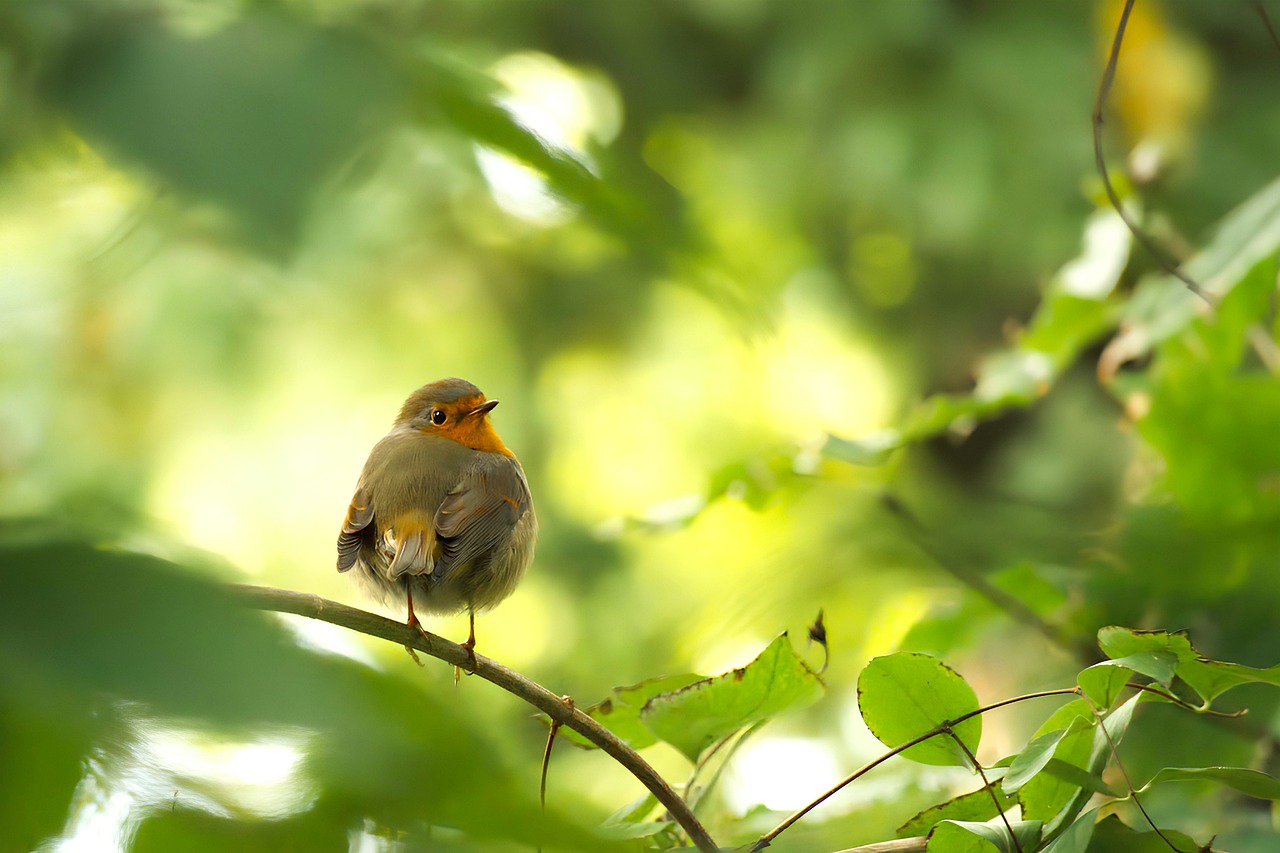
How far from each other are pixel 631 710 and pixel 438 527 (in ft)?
1.84

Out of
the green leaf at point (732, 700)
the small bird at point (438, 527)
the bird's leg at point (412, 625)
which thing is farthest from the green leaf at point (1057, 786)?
the small bird at point (438, 527)

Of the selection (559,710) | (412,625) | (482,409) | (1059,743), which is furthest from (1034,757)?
(482,409)

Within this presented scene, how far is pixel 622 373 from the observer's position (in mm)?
3695

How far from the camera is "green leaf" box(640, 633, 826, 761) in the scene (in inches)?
31.1

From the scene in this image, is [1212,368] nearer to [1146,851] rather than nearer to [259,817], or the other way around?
[1146,851]

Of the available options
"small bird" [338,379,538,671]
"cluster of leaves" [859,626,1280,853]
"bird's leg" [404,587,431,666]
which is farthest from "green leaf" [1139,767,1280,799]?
"small bird" [338,379,538,671]

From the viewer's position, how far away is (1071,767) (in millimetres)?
688

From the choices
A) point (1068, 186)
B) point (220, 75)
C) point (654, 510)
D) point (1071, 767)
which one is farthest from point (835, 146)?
point (220, 75)

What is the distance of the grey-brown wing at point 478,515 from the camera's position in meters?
1.37

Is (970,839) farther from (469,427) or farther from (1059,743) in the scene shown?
(469,427)

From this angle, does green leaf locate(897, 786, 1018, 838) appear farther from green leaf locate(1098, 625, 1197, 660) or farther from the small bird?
the small bird

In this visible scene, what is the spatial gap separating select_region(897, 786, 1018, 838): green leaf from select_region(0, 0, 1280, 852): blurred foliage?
2.9 inches

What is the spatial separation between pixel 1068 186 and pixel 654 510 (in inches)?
75.6

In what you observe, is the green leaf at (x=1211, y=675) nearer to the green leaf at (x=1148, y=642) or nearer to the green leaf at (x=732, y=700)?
the green leaf at (x=1148, y=642)
